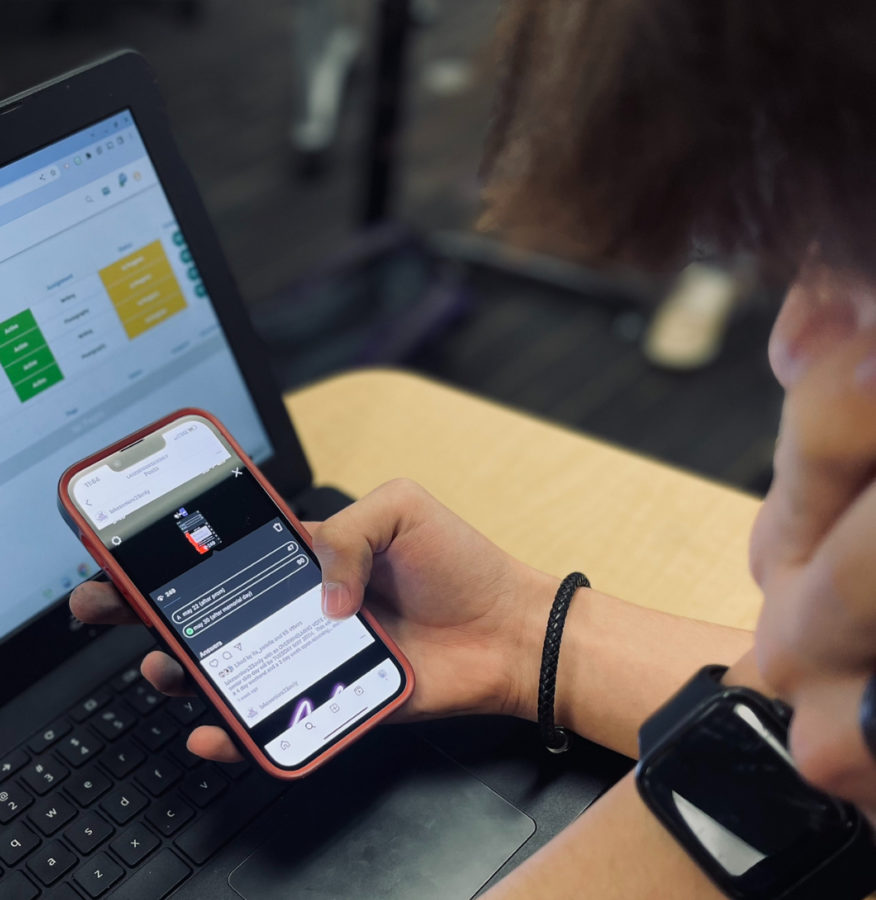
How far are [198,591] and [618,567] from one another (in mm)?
316

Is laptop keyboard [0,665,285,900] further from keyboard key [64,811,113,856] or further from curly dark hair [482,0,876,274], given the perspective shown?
curly dark hair [482,0,876,274]

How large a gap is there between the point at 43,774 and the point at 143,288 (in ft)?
0.91

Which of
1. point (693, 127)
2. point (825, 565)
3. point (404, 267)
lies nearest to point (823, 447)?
point (825, 565)

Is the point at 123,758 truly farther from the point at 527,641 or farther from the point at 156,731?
the point at 527,641

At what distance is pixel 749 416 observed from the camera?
1.82 metres

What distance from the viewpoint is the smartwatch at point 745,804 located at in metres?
0.45

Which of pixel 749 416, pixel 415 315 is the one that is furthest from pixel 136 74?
pixel 749 416

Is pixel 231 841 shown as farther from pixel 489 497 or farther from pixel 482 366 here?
pixel 482 366

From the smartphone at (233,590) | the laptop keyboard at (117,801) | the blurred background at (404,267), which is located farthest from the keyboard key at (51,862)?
the blurred background at (404,267)

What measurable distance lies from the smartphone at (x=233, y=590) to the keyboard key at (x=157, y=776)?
1.9 inches

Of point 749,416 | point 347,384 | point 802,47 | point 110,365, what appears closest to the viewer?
point 802,47

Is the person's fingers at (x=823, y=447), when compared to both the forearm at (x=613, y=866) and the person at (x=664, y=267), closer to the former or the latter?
the person at (x=664, y=267)

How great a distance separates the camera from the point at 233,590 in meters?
0.55

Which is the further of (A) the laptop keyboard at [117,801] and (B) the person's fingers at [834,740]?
(A) the laptop keyboard at [117,801]
